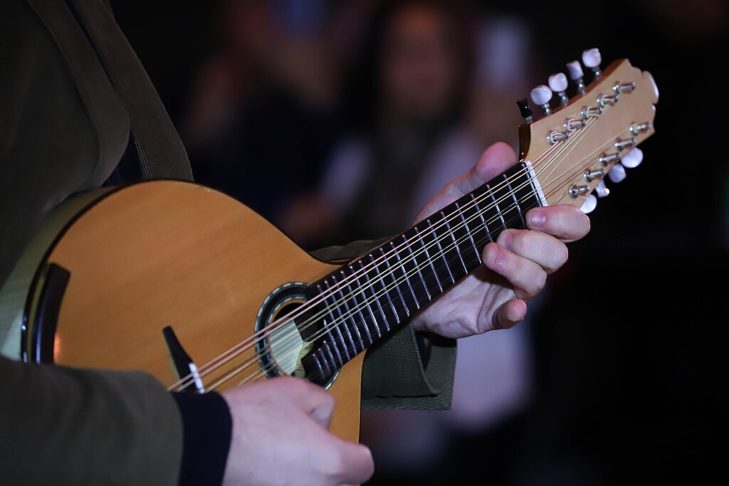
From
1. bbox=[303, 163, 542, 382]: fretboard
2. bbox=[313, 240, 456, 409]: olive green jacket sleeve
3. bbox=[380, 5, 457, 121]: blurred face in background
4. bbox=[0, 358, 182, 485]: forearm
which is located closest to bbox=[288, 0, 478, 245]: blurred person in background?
bbox=[380, 5, 457, 121]: blurred face in background

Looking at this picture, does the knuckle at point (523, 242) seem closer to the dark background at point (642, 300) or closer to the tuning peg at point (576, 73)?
the tuning peg at point (576, 73)

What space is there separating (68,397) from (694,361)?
2.43 m

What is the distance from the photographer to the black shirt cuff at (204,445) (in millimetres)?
781

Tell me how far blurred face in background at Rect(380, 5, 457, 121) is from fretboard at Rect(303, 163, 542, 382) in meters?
1.49

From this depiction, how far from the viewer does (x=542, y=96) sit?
129cm

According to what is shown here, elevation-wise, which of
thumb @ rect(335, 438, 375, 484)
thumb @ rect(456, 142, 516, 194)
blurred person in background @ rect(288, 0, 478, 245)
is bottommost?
thumb @ rect(335, 438, 375, 484)

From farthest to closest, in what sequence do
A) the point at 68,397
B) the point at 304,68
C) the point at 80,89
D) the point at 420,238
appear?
the point at 304,68 < the point at 420,238 < the point at 80,89 < the point at 68,397

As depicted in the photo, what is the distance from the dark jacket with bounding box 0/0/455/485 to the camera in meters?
0.73

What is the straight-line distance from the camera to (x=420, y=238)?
3.95ft

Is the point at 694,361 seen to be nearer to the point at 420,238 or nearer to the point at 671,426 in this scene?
the point at 671,426

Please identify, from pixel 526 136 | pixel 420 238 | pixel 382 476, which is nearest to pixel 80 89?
pixel 420 238

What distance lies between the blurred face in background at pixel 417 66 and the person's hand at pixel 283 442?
1.95 m

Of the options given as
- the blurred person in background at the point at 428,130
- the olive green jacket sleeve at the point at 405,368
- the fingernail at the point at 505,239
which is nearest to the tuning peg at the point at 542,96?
the fingernail at the point at 505,239

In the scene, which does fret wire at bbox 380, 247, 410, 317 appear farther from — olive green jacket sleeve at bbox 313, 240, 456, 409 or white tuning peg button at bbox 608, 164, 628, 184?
white tuning peg button at bbox 608, 164, 628, 184
